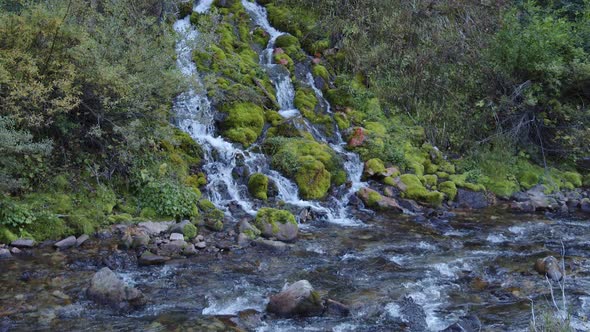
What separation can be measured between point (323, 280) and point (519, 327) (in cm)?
290

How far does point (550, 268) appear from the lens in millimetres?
7824

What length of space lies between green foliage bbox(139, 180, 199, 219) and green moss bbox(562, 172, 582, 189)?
1280cm

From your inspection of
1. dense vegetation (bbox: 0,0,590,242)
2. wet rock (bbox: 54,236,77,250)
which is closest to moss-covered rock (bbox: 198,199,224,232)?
dense vegetation (bbox: 0,0,590,242)

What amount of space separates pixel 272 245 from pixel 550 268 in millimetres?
4814

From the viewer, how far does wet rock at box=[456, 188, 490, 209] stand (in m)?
13.6

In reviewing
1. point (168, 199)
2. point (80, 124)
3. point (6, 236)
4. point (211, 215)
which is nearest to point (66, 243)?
point (6, 236)

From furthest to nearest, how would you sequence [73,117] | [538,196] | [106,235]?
[538,196] < [73,117] < [106,235]

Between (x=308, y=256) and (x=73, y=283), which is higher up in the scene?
(x=73, y=283)

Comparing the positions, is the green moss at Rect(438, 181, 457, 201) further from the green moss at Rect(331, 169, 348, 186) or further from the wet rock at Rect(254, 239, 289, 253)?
the wet rock at Rect(254, 239, 289, 253)

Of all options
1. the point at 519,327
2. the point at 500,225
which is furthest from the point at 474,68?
the point at 519,327

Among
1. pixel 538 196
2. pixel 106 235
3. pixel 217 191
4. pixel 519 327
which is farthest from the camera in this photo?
pixel 538 196

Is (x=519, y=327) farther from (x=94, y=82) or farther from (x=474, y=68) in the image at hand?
(x=474, y=68)

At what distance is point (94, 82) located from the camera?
30.2ft

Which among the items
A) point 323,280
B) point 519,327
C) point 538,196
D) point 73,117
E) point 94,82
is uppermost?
point 94,82
